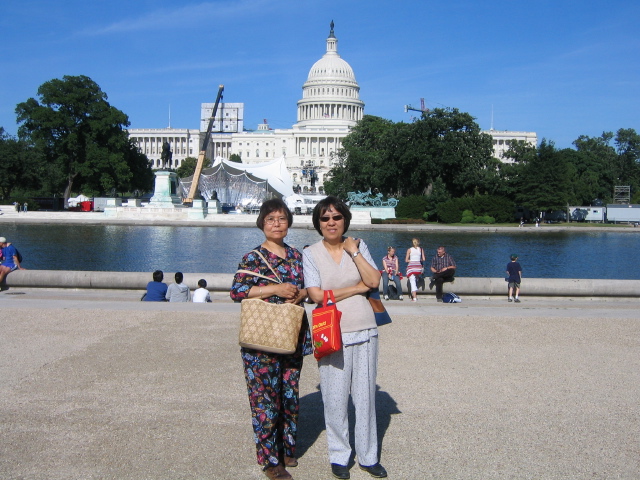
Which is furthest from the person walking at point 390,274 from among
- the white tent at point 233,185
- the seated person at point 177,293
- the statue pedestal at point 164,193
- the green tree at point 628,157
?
the green tree at point 628,157

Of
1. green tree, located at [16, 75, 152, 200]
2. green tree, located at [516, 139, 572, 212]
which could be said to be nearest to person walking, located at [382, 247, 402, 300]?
green tree, located at [516, 139, 572, 212]

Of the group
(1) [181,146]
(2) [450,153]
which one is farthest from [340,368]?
(1) [181,146]

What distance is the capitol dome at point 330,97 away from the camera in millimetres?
138625

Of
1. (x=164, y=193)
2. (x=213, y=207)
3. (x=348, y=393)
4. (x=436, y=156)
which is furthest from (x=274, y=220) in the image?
(x=436, y=156)

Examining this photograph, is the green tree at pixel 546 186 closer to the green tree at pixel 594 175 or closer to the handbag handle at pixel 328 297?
the green tree at pixel 594 175

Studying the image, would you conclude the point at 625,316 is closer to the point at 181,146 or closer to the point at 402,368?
the point at 402,368

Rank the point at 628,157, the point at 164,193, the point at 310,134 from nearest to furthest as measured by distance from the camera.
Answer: the point at 164,193
the point at 628,157
the point at 310,134

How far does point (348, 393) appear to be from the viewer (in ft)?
13.9

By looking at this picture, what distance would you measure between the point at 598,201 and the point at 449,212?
102ft

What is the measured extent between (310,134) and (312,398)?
430 feet

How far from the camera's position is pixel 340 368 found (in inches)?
165

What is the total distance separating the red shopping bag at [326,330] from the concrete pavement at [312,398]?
877 millimetres

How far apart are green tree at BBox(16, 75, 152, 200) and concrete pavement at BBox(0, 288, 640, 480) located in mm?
57163

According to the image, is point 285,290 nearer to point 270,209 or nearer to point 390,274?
point 270,209
